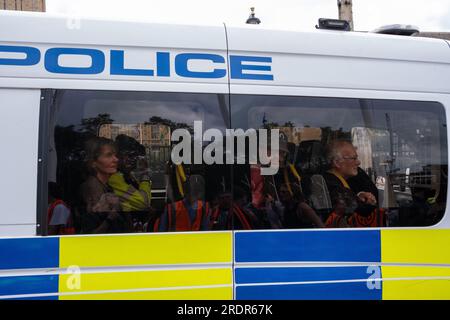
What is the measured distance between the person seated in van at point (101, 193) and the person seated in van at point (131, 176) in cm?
3

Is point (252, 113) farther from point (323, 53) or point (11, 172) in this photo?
point (11, 172)

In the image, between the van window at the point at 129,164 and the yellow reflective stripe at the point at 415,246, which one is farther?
the yellow reflective stripe at the point at 415,246

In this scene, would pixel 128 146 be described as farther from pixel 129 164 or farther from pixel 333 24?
pixel 333 24

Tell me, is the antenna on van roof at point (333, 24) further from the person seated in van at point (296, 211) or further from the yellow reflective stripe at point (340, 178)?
the person seated in van at point (296, 211)

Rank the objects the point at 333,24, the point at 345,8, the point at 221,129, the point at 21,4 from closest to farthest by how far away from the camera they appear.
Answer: the point at 221,129, the point at 333,24, the point at 345,8, the point at 21,4

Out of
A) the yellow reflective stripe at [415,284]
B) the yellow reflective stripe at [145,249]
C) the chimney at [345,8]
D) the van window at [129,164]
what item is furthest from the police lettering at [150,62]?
the chimney at [345,8]

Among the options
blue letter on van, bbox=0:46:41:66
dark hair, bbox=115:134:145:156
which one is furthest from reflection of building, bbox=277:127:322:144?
blue letter on van, bbox=0:46:41:66

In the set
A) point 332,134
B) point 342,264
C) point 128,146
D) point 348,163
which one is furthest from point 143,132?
point 342,264

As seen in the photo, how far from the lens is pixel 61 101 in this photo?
194 centimetres

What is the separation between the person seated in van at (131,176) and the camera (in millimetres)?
2004

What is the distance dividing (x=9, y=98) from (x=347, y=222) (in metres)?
1.94

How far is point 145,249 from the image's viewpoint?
1.95 meters

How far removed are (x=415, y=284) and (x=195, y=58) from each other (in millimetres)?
1809

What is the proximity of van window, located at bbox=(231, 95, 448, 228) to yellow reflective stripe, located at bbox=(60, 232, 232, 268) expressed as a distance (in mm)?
303
